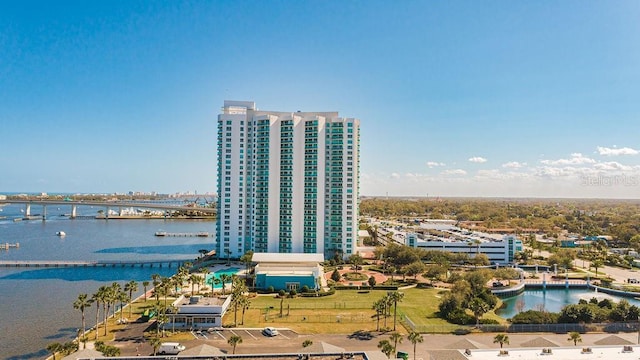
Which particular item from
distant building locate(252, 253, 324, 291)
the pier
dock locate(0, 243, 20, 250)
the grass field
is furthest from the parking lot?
dock locate(0, 243, 20, 250)

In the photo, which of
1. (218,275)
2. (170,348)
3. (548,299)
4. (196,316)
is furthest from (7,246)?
(548,299)

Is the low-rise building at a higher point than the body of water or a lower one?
higher

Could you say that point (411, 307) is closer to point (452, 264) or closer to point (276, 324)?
point (276, 324)

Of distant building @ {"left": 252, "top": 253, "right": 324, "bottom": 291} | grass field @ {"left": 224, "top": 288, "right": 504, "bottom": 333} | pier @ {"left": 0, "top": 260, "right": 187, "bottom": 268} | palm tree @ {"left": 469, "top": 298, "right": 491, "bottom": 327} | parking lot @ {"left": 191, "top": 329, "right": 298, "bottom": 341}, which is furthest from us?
pier @ {"left": 0, "top": 260, "right": 187, "bottom": 268}

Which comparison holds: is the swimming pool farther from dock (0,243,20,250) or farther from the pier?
dock (0,243,20,250)

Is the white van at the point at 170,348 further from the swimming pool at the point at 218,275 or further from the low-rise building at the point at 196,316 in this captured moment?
the swimming pool at the point at 218,275

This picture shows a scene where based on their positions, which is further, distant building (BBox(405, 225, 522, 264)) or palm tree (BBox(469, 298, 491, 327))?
distant building (BBox(405, 225, 522, 264))

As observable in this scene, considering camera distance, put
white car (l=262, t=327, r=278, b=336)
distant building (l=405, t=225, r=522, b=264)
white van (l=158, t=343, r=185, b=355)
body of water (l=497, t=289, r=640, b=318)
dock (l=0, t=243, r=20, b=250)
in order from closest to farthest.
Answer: white van (l=158, t=343, r=185, b=355), white car (l=262, t=327, r=278, b=336), body of water (l=497, t=289, r=640, b=318), distant building (l=405, t=225, r=522, b=264), dock (l=0, t=243, r=20, b=250)

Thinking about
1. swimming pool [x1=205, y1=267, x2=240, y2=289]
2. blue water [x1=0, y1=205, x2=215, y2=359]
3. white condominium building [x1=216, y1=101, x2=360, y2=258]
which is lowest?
blue water [x1=0, y1=205, x2=215, y2=359]

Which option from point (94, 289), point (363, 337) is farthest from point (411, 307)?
point (94, 289)
